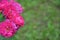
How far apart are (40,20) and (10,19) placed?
2.08 meters

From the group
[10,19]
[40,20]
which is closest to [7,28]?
[10,19]

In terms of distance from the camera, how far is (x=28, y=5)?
14.3 ft

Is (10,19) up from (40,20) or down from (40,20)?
up

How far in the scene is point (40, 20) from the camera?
163 inches

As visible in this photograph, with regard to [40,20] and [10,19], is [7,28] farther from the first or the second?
[40,20]

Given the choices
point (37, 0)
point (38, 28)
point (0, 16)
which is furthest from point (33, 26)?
point (0, 16)

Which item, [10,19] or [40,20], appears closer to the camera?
[10,19]

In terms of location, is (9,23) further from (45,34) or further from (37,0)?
(37,0)

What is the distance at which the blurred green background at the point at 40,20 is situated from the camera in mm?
3750

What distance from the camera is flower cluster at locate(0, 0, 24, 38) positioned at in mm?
2000

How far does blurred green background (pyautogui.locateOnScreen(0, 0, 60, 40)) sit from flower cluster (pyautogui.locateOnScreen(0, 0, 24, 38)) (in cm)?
133

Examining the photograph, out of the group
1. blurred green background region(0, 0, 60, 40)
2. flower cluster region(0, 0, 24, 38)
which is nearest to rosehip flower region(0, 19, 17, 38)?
flower cluster region(0, 0, 24, 38)

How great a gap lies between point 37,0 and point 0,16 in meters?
2.45

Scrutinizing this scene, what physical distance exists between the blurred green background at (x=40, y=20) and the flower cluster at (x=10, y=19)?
1.33 metres
